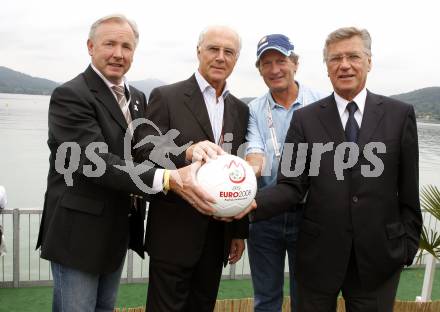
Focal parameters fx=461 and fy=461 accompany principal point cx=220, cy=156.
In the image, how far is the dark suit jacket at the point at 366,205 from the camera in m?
2.22

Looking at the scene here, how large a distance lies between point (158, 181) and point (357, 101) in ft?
3.51

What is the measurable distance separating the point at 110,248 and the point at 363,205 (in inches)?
50.9

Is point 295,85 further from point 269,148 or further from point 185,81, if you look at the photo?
point 185,81

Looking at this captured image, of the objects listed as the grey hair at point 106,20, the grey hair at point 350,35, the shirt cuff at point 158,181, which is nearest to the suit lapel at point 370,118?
the grey hair at point 350,35

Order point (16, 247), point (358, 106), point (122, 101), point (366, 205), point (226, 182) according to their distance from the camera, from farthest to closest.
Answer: point (16, 247)
point (122, 101)
point (358, 106)
point (366, 205)
point (226, 182)

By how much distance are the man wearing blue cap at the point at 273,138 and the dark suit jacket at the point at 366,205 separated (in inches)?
15.9

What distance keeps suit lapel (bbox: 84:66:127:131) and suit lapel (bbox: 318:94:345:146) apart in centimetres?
102

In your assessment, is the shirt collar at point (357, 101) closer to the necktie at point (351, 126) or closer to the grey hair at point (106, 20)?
the necktie at point (351, 126)

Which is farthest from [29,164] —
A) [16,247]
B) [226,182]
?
[226,182]

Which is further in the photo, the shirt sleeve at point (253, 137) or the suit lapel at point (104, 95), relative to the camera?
the shirt sleeve at point (253, 137)

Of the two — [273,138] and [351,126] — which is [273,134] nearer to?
[273,138]

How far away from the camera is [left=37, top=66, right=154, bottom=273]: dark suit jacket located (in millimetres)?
2189

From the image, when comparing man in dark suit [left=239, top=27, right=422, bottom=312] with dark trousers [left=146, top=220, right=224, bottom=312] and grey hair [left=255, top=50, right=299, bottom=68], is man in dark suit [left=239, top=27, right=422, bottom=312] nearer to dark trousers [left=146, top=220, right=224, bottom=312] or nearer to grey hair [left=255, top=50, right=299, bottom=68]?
dark trousers [left=146, top=220, right=224, bottom=312]

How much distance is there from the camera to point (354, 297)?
7.56 feet
